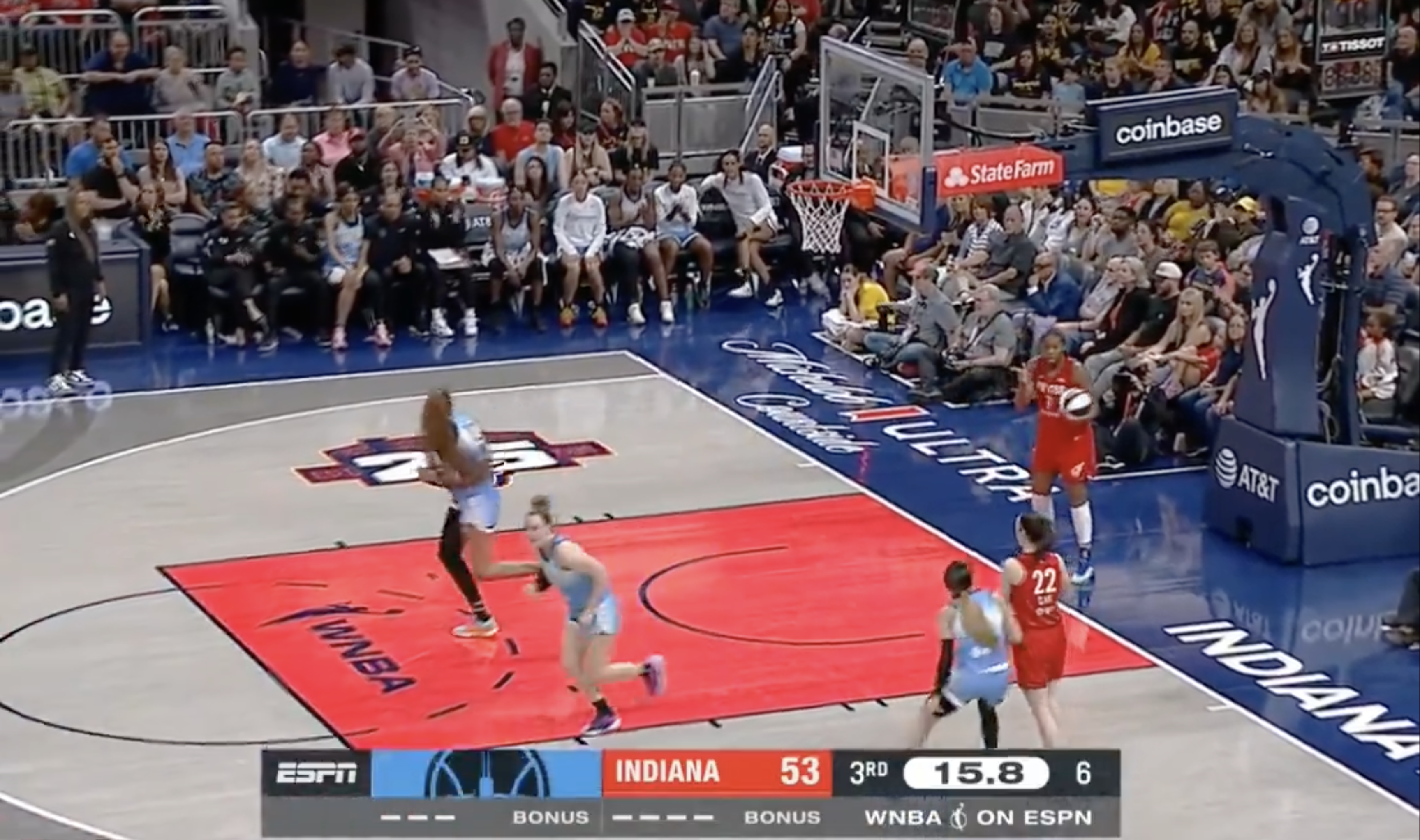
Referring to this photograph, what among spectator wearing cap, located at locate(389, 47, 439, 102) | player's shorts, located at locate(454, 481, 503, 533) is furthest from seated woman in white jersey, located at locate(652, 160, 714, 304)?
player's shorts, located at locate(454, 481, 503, 533)

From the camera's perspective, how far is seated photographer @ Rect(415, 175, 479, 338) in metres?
23.3

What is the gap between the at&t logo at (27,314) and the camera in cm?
2227

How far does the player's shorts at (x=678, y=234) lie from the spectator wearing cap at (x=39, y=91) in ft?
A: 19.4

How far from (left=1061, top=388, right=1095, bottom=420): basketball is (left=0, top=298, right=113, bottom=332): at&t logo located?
9.52 meters

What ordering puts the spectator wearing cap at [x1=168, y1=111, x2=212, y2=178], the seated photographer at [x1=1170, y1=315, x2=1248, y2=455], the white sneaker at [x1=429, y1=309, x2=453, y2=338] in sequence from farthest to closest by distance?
the spectator wearing cap at [x1=168, y1=111, x2=212, y2=178] → the white sneaker at [x1=429, y1=309, x2=453, y2=338] → the seated photographer at [x1=1170, y1=315, x2=1248, y2=455]

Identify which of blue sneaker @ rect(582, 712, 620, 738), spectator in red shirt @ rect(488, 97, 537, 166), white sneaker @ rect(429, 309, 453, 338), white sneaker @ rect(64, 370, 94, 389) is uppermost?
spectator in red shirt @ rect(488, 97, 537, 166)

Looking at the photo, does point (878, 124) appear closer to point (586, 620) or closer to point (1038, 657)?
point (586, 620)

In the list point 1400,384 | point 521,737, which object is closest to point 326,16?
point 1400,384

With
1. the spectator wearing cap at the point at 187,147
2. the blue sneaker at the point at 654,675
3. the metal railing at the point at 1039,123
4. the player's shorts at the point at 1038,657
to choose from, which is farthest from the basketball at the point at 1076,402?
the spectator wearing cap at the point at 187,147

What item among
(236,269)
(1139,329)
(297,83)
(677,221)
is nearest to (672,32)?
(297,83)

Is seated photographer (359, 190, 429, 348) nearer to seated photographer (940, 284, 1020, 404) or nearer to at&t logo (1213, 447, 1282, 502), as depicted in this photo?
seated photographer (940, 284, 1020, 404)

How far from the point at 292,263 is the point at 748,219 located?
4465mm

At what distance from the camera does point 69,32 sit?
26.2m

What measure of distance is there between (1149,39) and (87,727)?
54.6ft
